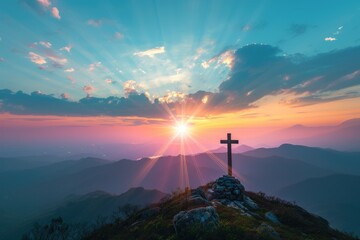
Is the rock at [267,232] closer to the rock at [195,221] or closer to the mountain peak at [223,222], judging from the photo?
the mountain peak at [223,222]

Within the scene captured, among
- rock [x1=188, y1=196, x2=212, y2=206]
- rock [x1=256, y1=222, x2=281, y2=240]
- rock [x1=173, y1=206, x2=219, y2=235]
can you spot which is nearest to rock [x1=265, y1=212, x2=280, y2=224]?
rock [x1=188, y1=196, x2=212, y2=206]

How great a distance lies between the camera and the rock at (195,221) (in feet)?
50.5

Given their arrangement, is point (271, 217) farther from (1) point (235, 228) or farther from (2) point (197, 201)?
(1) point (235, 228)

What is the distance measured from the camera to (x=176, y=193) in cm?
3086

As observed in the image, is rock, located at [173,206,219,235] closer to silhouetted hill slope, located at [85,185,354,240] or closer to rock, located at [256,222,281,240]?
silhouetted hill slope, located at [85,185,354,240]

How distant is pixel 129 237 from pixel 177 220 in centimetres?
578

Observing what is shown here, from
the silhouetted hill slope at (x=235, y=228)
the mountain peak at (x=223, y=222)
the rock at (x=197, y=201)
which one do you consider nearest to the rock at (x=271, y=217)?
the mountain peak at (x=223, y=222)

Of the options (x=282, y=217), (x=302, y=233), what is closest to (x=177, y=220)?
(x=302, y=233)

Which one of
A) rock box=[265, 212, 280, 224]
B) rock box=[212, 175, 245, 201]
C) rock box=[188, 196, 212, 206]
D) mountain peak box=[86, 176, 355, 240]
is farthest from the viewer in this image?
rock box=[212, 175, 245, 201]

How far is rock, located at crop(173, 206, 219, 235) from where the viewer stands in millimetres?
15398

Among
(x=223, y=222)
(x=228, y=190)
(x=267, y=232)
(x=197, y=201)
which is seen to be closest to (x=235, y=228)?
(x=223, y=222)

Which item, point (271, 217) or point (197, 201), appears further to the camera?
point (271, 217)

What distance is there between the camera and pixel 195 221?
15.7m

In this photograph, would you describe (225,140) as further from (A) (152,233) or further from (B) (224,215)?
(A) (152,233)
